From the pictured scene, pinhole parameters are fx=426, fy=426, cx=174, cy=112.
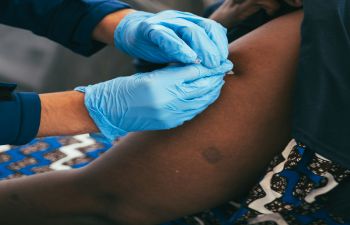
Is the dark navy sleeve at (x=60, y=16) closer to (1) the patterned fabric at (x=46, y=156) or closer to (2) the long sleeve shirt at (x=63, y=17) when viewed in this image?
(2) the long sleeve shirt at (x=63, y=17)

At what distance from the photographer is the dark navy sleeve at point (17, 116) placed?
2.75 feet

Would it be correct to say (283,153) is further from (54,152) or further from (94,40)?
(54,152)

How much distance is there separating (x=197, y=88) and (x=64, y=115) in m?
0.30

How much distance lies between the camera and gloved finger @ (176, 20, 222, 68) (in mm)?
882

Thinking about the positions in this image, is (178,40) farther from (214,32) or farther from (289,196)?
(289,196)

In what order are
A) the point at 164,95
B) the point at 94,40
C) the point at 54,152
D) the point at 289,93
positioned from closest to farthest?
the point at 164,95, the point at 289,93, the point at 94,40, the point at 54,152

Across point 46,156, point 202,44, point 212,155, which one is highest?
point 202,44

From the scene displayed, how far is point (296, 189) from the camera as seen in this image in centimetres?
90

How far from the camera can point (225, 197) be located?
1.00 m

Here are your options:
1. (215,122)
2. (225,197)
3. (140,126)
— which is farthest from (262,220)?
(140,126)

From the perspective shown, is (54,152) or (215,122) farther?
(54,152)

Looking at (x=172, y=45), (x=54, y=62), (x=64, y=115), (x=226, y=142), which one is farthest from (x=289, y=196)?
(x=54, y=62)

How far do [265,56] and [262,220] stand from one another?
1.27 feet

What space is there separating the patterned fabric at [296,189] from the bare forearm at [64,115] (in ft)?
1.31
